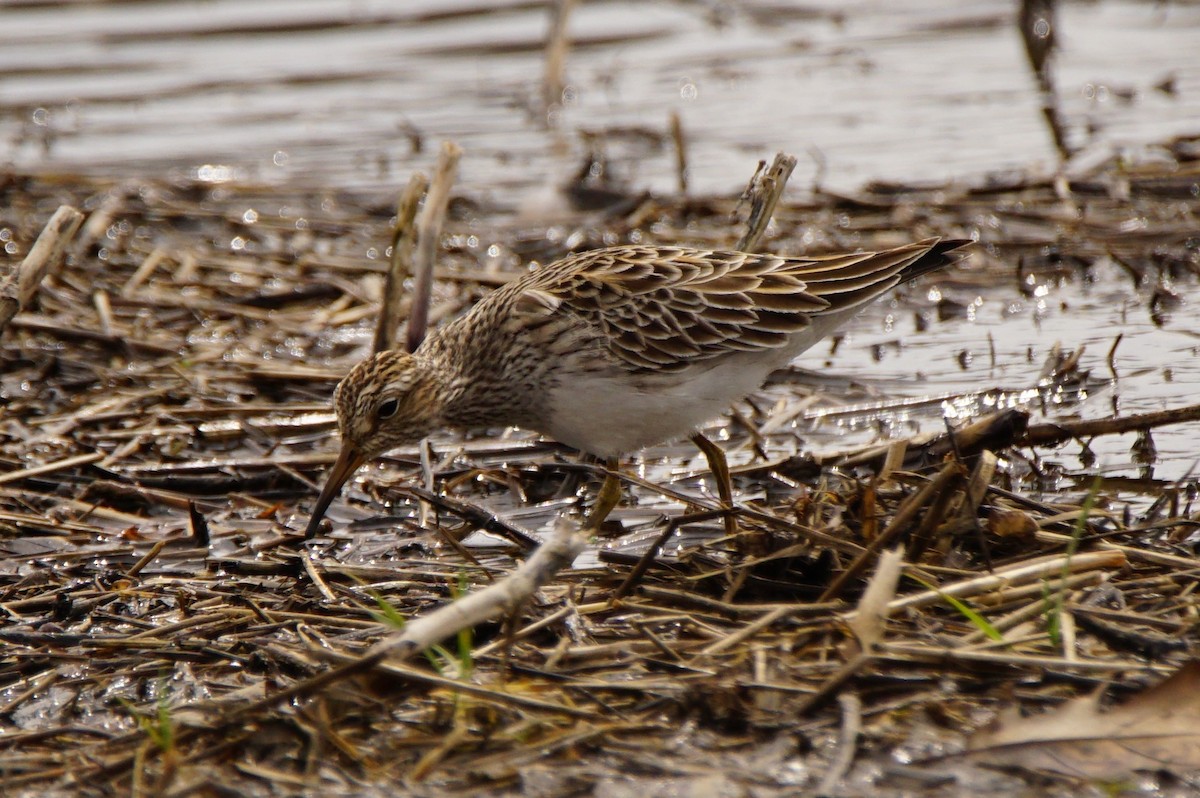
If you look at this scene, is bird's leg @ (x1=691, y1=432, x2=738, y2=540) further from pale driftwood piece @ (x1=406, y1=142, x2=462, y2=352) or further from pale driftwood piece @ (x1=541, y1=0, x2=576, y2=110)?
pale driftwood piece @ (x1=541, y1=0, x2=576, y2=110)

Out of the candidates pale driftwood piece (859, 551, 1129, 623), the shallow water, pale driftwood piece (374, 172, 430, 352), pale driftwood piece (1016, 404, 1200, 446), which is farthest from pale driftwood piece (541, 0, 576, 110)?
pale driftwood piece (859, 551, 1129, 623)

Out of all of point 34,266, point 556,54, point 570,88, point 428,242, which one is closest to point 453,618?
point 34,266

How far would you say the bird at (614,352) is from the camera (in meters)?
6.06

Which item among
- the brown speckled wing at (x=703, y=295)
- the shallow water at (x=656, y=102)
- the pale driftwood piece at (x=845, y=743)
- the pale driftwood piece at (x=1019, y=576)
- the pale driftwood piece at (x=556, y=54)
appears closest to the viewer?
the pale driftwood piece at (x=845, y=743)

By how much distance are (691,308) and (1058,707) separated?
2.62 m

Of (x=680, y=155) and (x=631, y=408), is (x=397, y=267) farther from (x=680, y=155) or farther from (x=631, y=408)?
(x=680, y=155)

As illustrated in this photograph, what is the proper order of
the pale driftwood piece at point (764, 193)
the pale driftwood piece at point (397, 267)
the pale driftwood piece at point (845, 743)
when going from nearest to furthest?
the pale driftwood piece at point (845, 743), the pale driftwood piece at point (764, 193), the pale driftwood piece at point (397, 267)

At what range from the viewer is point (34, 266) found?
6.62 metres

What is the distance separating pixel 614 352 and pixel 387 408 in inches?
37.3

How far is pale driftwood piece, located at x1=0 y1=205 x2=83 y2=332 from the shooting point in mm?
6590

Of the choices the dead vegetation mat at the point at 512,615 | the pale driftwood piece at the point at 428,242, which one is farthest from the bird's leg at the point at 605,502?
the pale driftwood piece at the point at 428,242

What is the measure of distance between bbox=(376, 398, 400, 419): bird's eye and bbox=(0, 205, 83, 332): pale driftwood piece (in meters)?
1.82

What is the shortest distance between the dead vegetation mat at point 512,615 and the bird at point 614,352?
0.38 metres

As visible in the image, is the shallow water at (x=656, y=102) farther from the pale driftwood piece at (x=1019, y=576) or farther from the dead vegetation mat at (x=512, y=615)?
the pale driftwood piece at (x=1019, y=576)
